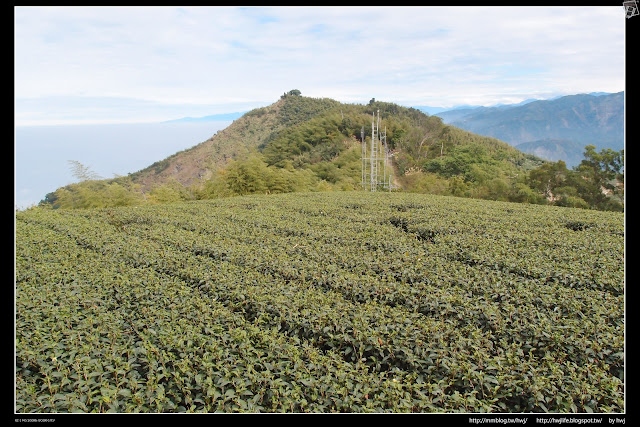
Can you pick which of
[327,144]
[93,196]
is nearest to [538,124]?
[327,144]

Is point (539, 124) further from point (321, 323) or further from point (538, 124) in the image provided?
point (321, 323)

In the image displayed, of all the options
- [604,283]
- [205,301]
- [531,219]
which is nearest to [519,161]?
[531,219]

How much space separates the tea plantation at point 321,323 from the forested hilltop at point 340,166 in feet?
6.29

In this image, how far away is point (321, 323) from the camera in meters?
2.94

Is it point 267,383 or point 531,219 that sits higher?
point 531,219

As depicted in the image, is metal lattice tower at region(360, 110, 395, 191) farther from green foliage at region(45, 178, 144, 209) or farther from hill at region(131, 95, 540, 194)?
green foliage at region(45, 178, 144, 209)

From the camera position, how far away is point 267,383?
89.6 inches

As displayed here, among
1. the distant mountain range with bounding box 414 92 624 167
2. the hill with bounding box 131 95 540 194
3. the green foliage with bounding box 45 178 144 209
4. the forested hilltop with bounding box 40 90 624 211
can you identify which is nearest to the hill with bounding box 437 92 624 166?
the distant mountain range with bounding box 414 92 624 167

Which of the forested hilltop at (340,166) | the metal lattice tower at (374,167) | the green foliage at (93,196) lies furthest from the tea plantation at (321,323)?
the metal lattice tower at (374,167)

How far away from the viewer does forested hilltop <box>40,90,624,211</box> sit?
1306 centimetres

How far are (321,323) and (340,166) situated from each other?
24.1 metres

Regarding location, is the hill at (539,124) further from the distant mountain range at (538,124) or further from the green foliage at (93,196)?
the green foliage at (93,196)

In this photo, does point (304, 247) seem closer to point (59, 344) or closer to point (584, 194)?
point (59, 344)
